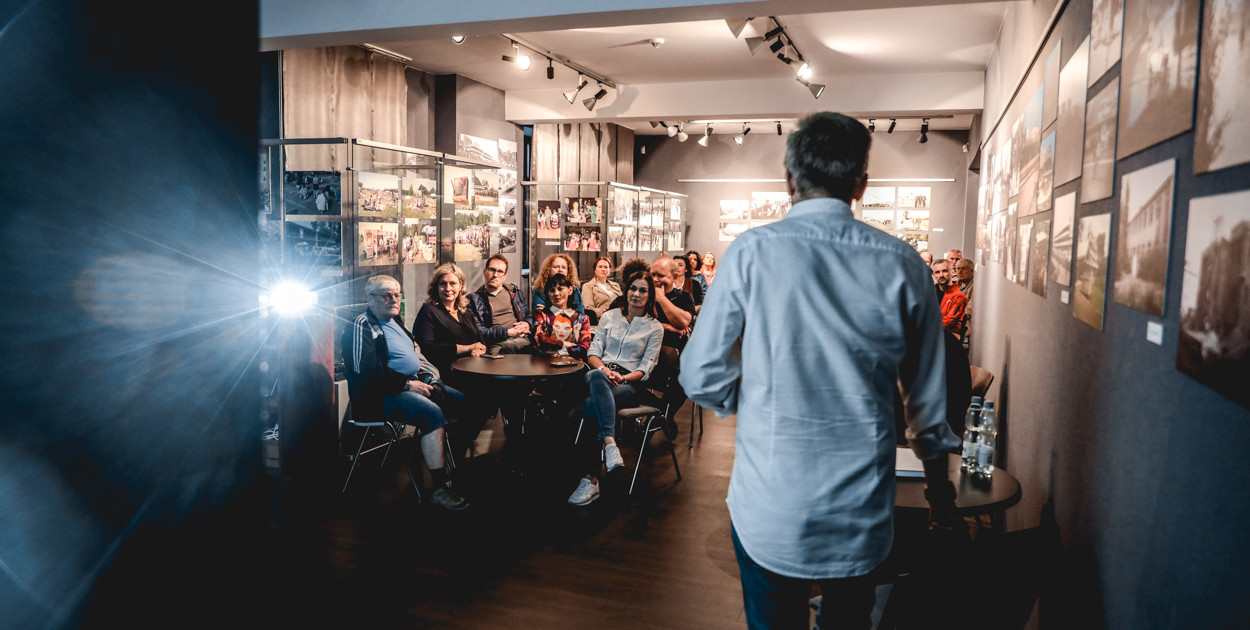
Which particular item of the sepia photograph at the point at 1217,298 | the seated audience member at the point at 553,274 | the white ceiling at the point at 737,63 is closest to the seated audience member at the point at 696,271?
the white ceiling at the point at 737,63

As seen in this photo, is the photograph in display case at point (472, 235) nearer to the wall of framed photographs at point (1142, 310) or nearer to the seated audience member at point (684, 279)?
the seated audience member at point (684, 279)

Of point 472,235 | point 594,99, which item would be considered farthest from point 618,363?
point 594,99

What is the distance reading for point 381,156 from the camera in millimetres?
5641

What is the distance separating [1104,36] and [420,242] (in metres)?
4.93

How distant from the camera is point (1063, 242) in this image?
8.59ft

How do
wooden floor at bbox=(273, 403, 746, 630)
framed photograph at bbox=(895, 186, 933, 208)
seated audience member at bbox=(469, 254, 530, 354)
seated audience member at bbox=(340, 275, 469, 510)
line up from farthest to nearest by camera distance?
framed photograph at bbox=(895, 186, 933, 208) < seated audience member at bbox=(469, 254, 530, 354) < seated audience member at bbox=(340, 275, 469, 510) < wooden floor at bbox=(273, 403, 746, 630)

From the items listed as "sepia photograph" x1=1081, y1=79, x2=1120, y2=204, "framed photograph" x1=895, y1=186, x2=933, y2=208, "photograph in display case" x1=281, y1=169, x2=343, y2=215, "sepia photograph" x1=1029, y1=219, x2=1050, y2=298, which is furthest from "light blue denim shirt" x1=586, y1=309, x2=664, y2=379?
"framed photograph" x1=895, y1=186, x2=933, y2=208

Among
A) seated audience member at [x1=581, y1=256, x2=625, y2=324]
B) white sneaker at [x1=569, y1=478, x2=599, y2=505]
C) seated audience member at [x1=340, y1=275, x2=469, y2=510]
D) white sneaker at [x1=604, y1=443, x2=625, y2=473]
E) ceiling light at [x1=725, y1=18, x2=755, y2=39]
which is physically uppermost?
ceiling light at [x1=725, y1=18, x2=755, y2=39]

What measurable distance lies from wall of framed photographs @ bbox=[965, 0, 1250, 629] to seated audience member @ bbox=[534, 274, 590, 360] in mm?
3277

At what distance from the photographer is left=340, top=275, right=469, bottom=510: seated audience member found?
14.3ft

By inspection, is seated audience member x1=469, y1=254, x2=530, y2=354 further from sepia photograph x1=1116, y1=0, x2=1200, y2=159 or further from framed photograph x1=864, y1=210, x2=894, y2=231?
framed photograph x1=864, y1=210, x2=894, y2=231

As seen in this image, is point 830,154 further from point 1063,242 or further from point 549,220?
point 549,220

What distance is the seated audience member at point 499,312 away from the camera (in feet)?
20.1

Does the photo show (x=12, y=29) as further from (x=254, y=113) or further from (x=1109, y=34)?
(x=1109, y=34)
